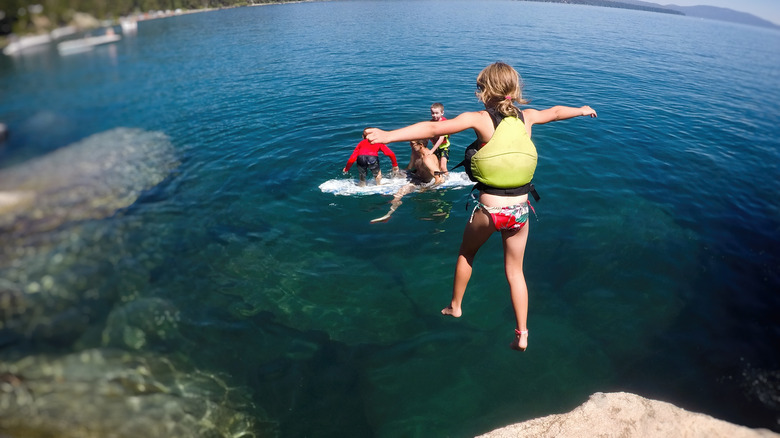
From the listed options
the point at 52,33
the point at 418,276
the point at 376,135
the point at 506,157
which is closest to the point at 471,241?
the point at 506,157

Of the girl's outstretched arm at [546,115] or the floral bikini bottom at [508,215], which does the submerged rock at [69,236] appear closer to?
the floral bikini bottom at [508,215]

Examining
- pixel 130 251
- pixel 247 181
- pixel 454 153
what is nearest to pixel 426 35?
pixel 454 153

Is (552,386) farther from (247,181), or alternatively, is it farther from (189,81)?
(189,81)

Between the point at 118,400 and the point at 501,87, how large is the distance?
591 cm

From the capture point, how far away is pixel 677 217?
8.73 metres

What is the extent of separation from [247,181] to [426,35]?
36591mm

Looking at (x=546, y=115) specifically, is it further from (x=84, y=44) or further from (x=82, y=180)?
(x=84, y=44)

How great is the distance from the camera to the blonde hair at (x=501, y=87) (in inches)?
136

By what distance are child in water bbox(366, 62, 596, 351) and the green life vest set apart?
0.05 meters

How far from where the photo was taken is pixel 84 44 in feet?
117

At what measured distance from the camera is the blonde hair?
346 cm

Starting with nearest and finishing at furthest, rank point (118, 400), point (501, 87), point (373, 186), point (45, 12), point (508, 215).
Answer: point (501, 87) < point (508, 215) < point (118, 400) < point (373, 186) < point (45, 12)

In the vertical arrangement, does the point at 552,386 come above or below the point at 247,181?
below

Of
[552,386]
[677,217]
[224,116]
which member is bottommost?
[552,386]
